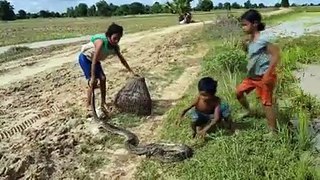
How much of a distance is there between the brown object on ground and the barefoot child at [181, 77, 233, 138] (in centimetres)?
137

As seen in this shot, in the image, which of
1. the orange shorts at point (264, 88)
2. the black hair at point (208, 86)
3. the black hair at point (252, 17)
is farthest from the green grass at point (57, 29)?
the black hair at point (252, 17)

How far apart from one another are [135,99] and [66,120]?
38.4 inches

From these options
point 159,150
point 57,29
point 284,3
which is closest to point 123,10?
point 284,3

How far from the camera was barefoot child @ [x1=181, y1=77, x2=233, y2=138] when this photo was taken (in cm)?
576

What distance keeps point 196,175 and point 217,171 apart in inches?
8.2

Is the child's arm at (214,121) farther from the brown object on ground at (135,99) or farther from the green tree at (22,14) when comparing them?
the green tree at (22,14)

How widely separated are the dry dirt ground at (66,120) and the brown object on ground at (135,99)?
169 mm

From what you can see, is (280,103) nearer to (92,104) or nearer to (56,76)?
(92,104)

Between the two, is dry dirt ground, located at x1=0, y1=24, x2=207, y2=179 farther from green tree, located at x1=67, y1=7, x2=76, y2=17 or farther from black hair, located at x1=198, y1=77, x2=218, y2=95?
green tree, located at x1=67, y1=7, x2=76, y2=17

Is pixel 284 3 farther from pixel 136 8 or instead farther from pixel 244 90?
pixel 244 90

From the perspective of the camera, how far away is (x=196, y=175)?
15.6 feet

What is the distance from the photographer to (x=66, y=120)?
23.1ft

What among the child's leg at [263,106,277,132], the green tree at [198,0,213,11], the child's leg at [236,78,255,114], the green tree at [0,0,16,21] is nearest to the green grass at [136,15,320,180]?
the child's leg at [263,106,277,132]

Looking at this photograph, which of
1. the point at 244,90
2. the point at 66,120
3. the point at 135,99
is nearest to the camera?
the point at 244,90
